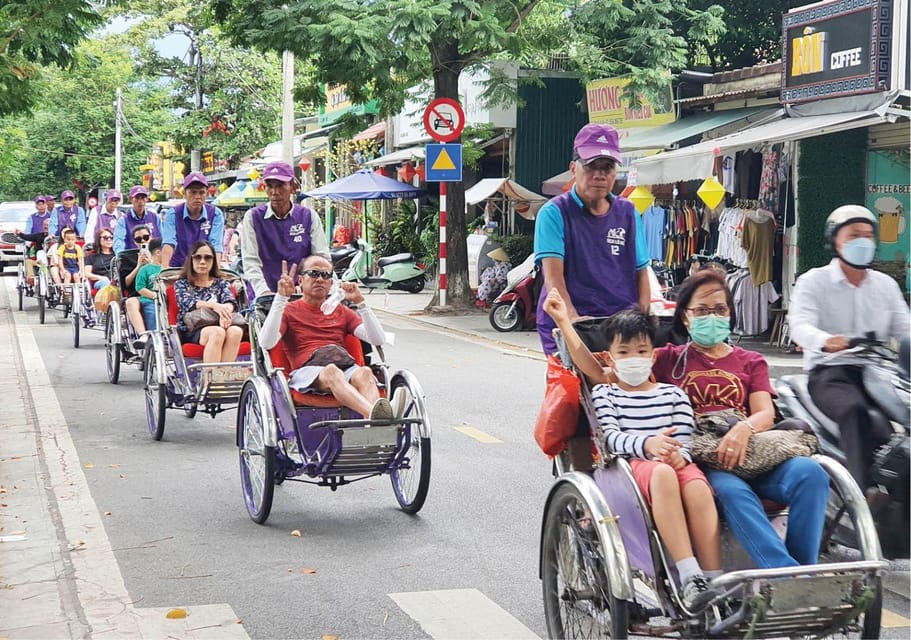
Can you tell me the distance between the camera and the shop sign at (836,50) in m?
15.2

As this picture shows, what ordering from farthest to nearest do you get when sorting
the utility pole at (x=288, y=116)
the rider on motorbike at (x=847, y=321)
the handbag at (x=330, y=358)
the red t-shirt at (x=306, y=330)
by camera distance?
the utility pole at (x=288, y=116) < the red t-shirt at (x=306, y=330) < the handbag at (x=330, y=358) < the rider on motorbike at (x=847, y=321)

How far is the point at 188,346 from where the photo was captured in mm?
9984

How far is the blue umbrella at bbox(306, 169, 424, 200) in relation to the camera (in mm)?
27766

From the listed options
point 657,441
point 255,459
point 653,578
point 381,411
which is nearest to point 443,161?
point 255,459

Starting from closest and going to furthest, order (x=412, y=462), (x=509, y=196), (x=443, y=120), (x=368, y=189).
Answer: (x=412, y=462) < (x=443, y=120) < (x=509, y=196) < (x=368, y=189)

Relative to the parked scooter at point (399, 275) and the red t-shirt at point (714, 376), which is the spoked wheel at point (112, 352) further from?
the parked scooter at point (399, 275)

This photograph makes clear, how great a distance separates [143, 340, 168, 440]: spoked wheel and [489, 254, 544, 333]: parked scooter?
8.77 meters

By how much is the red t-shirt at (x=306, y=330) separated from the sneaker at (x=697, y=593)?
3.81m

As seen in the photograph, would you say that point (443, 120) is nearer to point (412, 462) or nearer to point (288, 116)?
point (288, 116)

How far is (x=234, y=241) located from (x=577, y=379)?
25603mm

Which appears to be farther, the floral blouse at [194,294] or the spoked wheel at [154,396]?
the floral blouse at [194,294]

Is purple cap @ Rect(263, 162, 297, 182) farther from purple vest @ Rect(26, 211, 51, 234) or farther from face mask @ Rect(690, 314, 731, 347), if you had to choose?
purple vest @ Rect(26, 211, 51, 234)

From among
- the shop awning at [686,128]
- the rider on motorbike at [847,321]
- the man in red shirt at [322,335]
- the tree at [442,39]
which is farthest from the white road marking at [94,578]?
the shop awning at [686,128]

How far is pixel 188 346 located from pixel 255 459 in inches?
115
